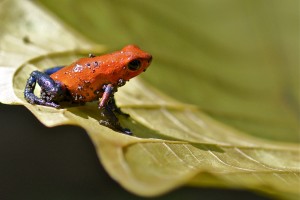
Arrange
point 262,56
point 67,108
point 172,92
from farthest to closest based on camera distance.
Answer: point 262,56
point 172,92
point 67,108

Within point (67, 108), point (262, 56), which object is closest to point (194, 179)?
point (67, 108)

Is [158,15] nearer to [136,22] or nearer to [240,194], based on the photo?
[136,22]

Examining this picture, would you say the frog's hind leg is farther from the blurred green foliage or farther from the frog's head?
the blurred green foliage

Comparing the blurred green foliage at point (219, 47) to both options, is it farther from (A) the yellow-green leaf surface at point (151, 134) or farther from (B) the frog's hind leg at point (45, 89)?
(B) the frog's hind leg at point (45, 89)

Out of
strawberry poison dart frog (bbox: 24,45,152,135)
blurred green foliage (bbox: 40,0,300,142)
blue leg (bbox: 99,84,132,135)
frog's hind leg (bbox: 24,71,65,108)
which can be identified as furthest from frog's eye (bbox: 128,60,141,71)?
blurred green foliage (bbox: 40,0,300,142)

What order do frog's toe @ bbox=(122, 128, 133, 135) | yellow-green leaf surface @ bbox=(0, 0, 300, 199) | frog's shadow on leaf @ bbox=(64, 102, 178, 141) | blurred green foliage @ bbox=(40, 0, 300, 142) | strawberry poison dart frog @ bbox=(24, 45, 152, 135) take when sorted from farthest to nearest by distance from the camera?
blurred green foliage @ bbox=(40, 0, 300, 142), strawberry poison dart frog @ bbox=(24, 45, 152, 135), frog's shadow on leaf @ bbox=(64, 102, 178, 141), frog's toe @ bbox=(122, 128, 133, 135), yellow-green leaf surface @ bbox=(0, 0, 300, 199)

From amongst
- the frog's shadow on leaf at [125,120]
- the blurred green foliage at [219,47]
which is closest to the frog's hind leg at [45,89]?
the frog's shadow on leaf at [125,120]
